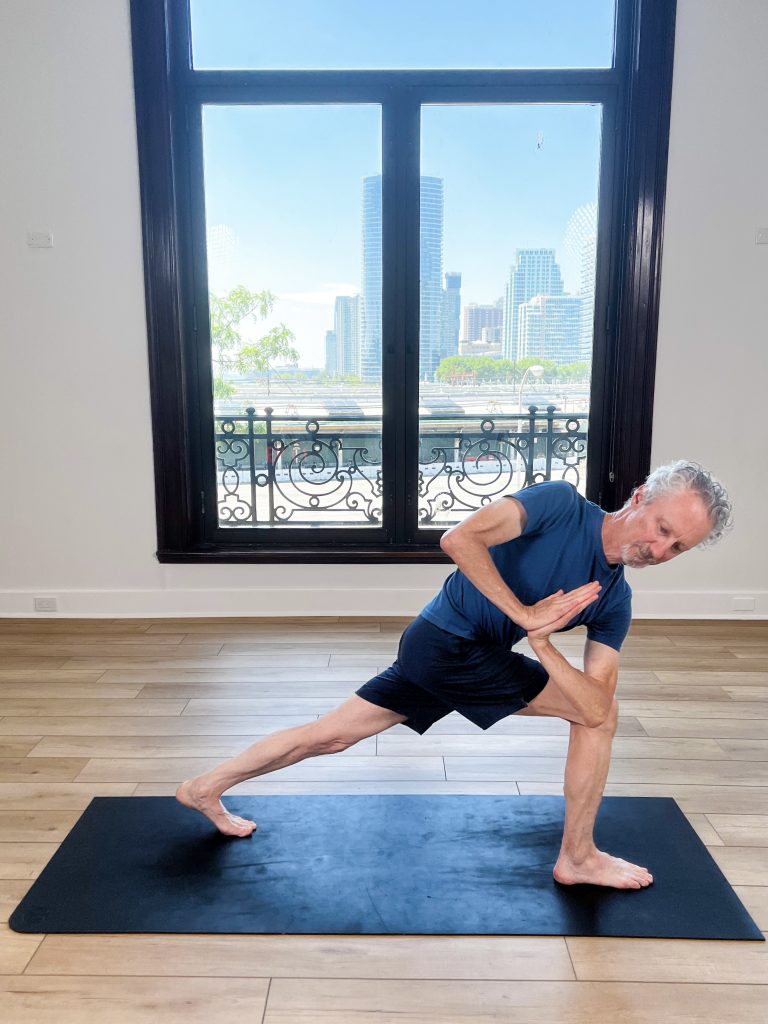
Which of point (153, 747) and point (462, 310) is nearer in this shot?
point (153, 747)

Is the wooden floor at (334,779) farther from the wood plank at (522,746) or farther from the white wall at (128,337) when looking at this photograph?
the white wall at (128,337)

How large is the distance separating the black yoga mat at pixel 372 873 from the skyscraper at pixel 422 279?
217 cm

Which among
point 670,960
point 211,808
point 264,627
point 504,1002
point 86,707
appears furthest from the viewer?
point 264,627

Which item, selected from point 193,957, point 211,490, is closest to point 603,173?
point 211,490

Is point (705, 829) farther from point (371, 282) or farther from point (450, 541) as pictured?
point (371, 282)

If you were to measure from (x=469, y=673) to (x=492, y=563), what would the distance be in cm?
29

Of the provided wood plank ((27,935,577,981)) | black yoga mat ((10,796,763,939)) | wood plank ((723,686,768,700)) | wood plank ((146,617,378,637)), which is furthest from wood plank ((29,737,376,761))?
wood plank ((723,686,768,700))

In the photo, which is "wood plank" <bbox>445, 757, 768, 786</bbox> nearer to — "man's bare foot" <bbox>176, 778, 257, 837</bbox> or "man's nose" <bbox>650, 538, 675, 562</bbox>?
"man's bare foot" <bbox>176, 778, 257, 837</bbox>

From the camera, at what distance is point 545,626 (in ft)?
5.06

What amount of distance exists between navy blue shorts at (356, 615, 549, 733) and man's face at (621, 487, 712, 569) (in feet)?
1.13

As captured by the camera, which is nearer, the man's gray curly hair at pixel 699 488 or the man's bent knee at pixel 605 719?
the man's gray curly hair at pixel 699 488

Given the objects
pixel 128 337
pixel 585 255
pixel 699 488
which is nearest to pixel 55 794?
pixel 699 488

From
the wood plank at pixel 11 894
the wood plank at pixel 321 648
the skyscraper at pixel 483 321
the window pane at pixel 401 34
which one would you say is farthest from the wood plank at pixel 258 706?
the window pane at pixel 401 34

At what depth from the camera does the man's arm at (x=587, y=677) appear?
1597 mm
